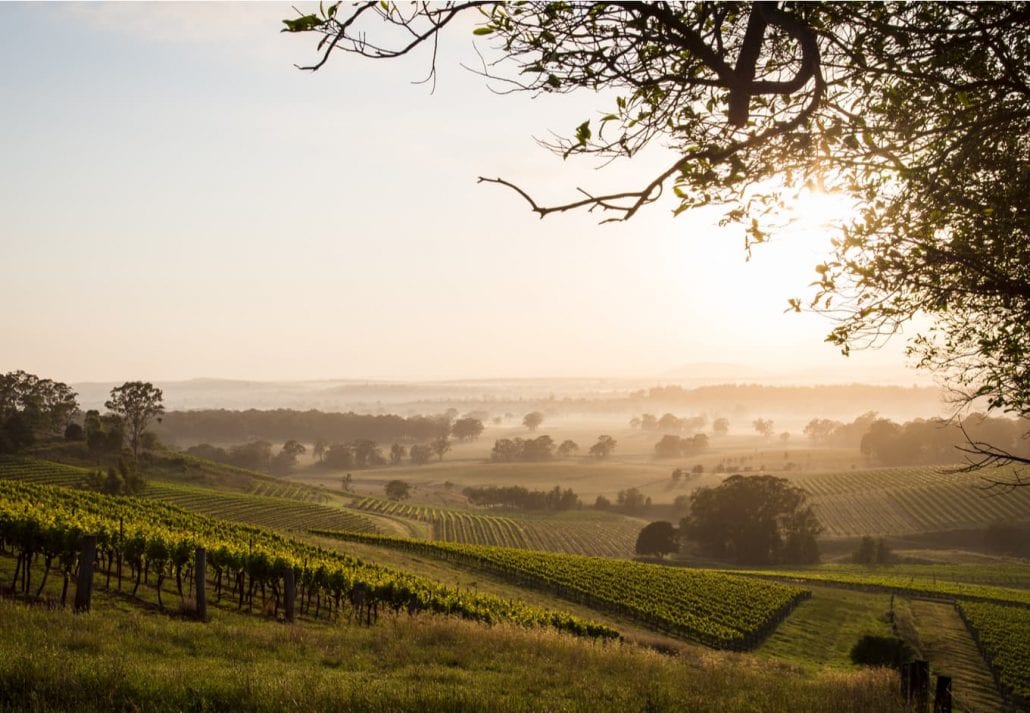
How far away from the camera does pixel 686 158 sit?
15.7 feet

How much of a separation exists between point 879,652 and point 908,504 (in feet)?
315

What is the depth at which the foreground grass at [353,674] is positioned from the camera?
6.83m

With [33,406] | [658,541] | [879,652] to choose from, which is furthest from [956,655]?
[33,406]

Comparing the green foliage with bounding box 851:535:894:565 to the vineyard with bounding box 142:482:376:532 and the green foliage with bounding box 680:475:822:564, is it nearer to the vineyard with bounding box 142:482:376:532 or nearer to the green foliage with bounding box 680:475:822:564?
the green foliage with bounding box 680:475:822:564

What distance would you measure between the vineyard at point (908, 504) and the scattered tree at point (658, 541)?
37795 millimetres

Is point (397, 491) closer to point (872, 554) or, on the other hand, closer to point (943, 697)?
point (872, 554)

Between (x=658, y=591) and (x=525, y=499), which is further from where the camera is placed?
(x=525, y=499)

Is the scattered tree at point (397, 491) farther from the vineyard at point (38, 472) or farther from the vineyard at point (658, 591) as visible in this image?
the vineyard at point (658, 591)

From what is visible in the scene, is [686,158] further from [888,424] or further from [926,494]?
[888,424]

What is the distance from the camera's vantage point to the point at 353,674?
9.62 meters

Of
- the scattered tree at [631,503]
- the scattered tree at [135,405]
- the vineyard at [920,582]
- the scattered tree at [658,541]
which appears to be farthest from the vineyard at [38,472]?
the scattered tree at [631,503]

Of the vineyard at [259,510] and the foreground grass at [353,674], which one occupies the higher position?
the foreground grass at [353,674]

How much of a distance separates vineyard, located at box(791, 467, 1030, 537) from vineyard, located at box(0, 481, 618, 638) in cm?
9620

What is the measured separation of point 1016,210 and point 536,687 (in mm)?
8820
